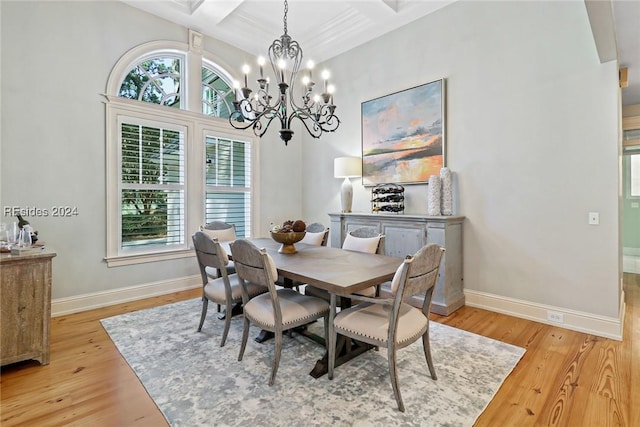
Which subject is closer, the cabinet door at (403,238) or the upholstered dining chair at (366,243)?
the upholstered dining chair at (366,243)

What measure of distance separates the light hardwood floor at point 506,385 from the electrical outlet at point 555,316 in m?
0.11

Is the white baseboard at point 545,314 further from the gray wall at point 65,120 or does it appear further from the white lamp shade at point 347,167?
the gray wall at point 65,120

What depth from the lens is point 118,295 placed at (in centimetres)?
371

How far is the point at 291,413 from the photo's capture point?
1.77 m

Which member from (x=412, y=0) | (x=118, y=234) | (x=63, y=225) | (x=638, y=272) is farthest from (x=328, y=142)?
(x=638, y=272)

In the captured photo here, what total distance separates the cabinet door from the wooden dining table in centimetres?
102

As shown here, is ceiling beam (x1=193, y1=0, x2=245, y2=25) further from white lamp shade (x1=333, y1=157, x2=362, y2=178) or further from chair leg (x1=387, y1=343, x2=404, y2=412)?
chair leg (x1=387, y1=343, x2=404, y2=412)

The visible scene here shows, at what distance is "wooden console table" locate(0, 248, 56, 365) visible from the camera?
218cm

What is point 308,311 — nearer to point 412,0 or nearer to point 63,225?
point 63,225

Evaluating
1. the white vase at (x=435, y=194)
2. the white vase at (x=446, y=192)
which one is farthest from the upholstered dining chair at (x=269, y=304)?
the white vase at (x=446, y=192)

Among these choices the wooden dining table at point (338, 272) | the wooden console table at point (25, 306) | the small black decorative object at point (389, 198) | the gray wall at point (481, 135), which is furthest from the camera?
the small black decorative object at point (389, 198)

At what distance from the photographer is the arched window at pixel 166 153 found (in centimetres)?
370

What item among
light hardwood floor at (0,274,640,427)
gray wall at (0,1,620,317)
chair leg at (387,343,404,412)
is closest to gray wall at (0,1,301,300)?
gray wall at (0,1,620,317)

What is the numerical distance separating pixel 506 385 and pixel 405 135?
2.99m
